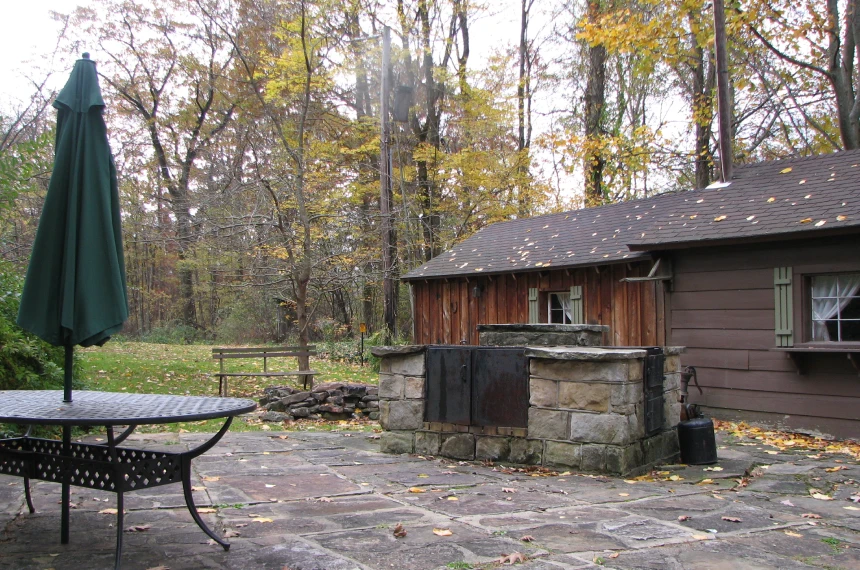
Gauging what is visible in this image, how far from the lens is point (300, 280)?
13.5m

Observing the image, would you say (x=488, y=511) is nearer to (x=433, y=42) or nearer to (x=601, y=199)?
(x=601, y=199)

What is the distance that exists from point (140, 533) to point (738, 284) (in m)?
8.28

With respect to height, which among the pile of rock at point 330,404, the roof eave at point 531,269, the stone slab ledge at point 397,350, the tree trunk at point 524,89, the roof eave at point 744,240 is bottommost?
the pile of rock at point 330,404

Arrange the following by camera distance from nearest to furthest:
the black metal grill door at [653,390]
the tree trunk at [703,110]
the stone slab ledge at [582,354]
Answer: the stone slab ledge at [582,354]
the black metal grill door at [653,390]
the tree trunk at [703,110]

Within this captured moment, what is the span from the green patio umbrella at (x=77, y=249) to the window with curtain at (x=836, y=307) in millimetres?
8276

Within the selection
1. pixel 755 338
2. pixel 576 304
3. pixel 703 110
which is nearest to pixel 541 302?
pixel 576 304

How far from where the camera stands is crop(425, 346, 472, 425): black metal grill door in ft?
21.3

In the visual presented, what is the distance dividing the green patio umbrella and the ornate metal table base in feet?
1.35

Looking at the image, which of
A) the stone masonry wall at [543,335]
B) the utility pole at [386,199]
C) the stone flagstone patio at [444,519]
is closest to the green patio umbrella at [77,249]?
the stone flagstone patio at [444,519]

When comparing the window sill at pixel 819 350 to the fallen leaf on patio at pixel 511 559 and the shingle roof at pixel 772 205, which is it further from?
the fallen leaf on patio at pixel 511 559

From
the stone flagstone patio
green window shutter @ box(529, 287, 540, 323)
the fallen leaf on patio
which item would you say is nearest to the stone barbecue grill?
the stone flagstone patio

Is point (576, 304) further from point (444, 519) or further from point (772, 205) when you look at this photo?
point (444, 519)

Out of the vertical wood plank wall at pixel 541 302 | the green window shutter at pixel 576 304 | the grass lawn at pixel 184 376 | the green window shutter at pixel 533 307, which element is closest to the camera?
the grass lawn at pixel 184 376

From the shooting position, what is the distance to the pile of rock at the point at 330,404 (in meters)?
10.1
